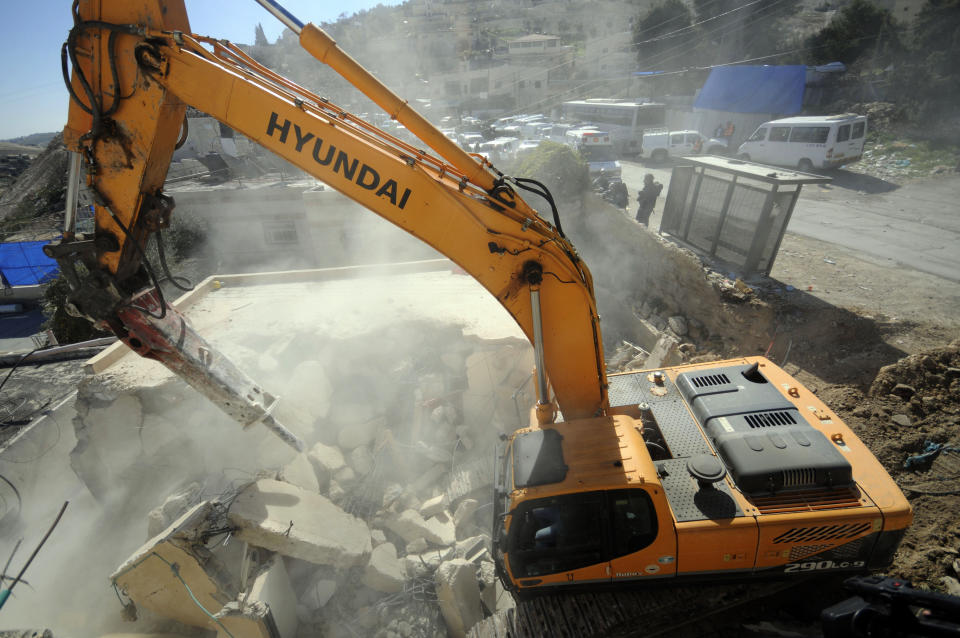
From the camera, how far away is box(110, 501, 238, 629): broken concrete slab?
4.01m

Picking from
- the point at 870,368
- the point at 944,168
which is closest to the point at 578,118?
the point at 944,168

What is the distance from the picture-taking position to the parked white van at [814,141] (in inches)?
576

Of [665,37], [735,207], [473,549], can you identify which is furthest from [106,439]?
[665,37]

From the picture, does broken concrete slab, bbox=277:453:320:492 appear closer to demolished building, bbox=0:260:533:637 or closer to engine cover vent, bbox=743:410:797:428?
demolished building, bbox=0:260:533:637

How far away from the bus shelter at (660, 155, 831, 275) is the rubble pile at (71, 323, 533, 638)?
202 inches

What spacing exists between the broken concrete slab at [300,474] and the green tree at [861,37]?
32.8 metres

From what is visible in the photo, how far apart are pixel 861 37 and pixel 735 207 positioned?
25537mm

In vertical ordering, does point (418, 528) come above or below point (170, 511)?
below

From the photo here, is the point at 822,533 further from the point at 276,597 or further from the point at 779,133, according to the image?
the point at 779,133

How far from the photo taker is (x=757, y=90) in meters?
20.8

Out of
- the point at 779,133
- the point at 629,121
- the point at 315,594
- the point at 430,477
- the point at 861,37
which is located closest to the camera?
the point at 315,594

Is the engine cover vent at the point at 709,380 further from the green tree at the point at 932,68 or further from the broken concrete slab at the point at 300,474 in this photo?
the green tree at the point at 932,68

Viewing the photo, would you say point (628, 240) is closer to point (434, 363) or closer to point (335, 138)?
point (434, 363)

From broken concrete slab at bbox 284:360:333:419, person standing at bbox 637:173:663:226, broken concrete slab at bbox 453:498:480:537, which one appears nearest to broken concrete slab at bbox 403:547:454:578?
broken concrete slab at bbox 453:498:480:537
